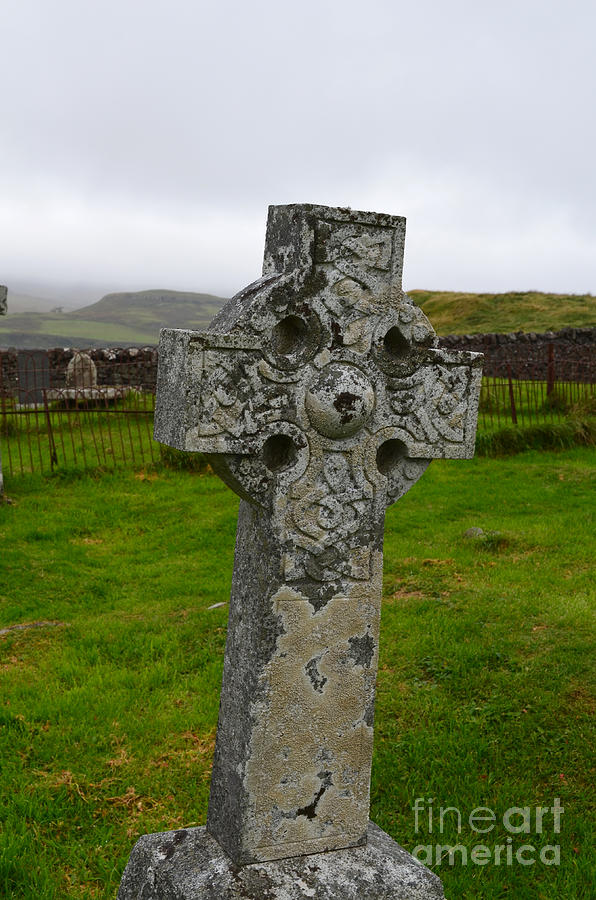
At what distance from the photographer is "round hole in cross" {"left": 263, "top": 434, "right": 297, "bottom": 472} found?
2787mm

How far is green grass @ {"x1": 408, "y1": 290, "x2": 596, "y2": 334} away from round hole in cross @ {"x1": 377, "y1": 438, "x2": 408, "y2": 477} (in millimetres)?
27662

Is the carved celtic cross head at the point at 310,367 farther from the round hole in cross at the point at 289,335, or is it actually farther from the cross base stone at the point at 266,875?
the cross base stone at the point at 266,875

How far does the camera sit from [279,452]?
286 centimetres

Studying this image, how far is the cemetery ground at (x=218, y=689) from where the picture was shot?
13.4 ft

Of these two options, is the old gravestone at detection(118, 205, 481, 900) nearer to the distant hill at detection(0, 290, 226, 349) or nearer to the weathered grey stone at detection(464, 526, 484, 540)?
the weathered grey stone at detection(464, 526, 484, 540)

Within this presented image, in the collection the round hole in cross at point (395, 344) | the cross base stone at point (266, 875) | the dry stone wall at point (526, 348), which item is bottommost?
the cross base stone at point (266, 875)

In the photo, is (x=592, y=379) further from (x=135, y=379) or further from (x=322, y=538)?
(x=322, y=538)

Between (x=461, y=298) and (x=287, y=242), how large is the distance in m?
33.9

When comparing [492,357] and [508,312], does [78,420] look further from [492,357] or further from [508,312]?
[508,312]

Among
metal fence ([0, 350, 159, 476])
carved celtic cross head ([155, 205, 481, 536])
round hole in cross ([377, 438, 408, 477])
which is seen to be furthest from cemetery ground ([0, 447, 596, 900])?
metal fence ([0, 350, 159, 476])

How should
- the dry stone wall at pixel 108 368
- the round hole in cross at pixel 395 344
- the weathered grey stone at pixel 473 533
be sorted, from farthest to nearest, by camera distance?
the dry stone wall at pixel 108 368 < the weathered grey stone at pixel 473 533 < the round hole in cross at pixel 395 344

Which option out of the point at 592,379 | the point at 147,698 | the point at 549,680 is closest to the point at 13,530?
the point at 147,698

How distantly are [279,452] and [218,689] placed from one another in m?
3.15

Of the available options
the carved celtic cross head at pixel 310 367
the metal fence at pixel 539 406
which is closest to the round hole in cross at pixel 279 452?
the carved celtic cross head at pixel 310 367
